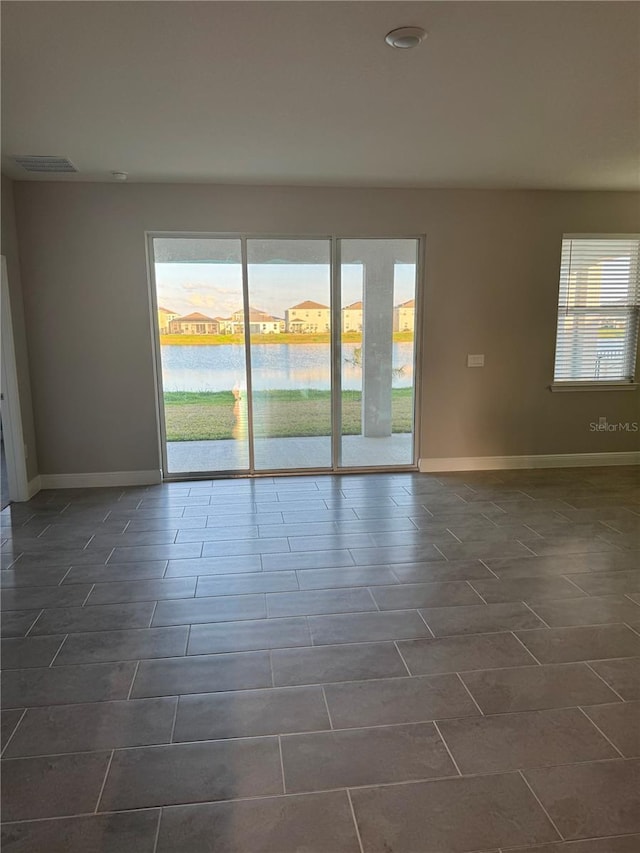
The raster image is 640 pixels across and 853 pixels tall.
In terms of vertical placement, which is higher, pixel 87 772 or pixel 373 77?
pixel 373 77

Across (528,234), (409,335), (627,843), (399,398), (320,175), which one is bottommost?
(627,843)

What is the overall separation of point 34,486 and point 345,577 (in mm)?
3142

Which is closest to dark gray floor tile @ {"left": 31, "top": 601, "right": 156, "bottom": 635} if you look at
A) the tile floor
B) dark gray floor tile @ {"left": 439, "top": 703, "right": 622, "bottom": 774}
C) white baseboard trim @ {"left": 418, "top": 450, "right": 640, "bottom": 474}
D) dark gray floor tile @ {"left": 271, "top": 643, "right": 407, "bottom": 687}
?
the tile floor

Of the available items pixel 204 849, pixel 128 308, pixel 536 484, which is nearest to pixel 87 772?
pixel 204 849

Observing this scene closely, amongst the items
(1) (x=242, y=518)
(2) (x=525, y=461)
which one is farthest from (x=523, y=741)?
(2) (x=525, y=461)

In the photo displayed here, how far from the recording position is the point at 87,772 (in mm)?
1794

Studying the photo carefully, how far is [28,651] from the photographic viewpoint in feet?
8.04

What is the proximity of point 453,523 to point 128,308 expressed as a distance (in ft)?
11.0

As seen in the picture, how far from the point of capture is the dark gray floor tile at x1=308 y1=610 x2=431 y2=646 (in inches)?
100

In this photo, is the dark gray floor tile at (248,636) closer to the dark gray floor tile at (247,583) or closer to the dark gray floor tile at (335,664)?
the dark gray floor tile at (335,664)

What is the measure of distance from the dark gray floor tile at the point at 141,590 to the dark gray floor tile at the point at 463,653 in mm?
1250

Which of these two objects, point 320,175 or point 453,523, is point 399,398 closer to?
point 453,523

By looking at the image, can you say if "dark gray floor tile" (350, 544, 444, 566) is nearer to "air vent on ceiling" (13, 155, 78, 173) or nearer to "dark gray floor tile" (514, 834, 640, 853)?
"dark gray floor tile" (514, 834, 640, 853)

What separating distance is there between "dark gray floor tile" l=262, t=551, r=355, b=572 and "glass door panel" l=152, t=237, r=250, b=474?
79.9 inches
